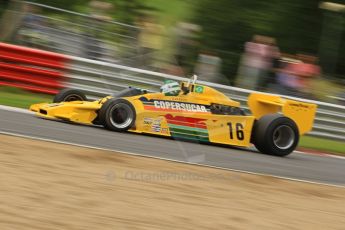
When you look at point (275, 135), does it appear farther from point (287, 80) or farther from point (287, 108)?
point (287, 80)

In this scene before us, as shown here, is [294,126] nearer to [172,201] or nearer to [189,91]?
[189,91]

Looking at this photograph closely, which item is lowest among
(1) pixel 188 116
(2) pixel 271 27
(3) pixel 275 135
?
(3) pixel 275 135

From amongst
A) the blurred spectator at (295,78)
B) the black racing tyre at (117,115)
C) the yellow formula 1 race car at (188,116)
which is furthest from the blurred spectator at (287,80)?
the black racing tyre at (117,115)

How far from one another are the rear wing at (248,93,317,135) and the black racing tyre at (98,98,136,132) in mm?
2049

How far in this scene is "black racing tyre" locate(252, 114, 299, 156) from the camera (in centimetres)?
997

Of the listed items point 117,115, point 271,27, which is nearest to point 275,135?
point 117,115

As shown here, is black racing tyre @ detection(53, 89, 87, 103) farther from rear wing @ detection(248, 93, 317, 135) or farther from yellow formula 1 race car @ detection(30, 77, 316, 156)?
rear wing @ detection(248, 93, 317, 135)

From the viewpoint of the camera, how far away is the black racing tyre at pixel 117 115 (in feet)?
30.7

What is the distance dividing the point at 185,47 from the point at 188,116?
4.65m

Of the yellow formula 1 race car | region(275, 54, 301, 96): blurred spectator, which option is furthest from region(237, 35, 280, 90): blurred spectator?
the yellow formula 1 race car

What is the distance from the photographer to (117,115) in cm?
953

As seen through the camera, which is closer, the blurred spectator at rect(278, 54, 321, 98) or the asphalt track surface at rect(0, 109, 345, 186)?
the asphalt track surface at rect(0, 109, 345, 186)

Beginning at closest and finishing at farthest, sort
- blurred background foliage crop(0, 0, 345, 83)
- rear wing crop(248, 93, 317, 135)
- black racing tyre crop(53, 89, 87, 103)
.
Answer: black racing tyre crop(53, 89, 87, 103) → rear wing crop(248, 93, 317, 135) → blurred background foliage crop(0, 0, 345, 83)

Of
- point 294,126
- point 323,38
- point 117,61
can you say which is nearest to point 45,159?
point 294,126
